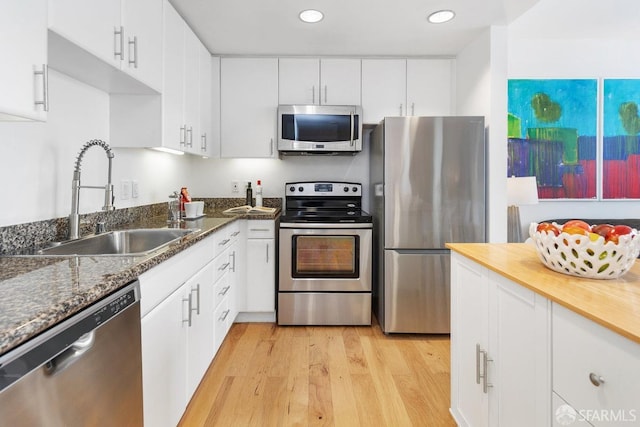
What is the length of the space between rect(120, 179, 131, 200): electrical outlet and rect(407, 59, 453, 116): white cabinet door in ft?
7.51

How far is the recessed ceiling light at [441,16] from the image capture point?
7.76ft

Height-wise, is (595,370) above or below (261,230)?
below

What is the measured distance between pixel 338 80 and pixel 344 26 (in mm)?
566

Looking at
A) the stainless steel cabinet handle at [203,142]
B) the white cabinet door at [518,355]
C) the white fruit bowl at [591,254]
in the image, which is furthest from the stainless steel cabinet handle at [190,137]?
the white fruit bowl at [591,254]

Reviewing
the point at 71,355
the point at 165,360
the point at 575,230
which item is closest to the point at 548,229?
the point at 575,230

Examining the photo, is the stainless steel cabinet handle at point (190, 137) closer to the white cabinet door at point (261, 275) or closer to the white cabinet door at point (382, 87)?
the white cabinet door at point (261, 275)

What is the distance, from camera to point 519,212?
120 inches

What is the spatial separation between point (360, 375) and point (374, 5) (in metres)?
2.31

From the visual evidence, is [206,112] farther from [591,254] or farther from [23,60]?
[591,254]

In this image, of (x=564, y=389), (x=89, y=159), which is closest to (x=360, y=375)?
(x=564, y=389)

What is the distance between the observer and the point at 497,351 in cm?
122

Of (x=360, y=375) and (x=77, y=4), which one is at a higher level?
(x=77, y=4)

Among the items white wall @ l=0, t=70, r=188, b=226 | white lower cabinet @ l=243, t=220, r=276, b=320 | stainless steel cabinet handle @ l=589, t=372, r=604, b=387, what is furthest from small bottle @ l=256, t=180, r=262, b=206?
stainless steel cabinet handle @ l=589, t=372, r=604, b=387

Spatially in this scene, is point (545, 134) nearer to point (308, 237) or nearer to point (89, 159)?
point (308, 237)
